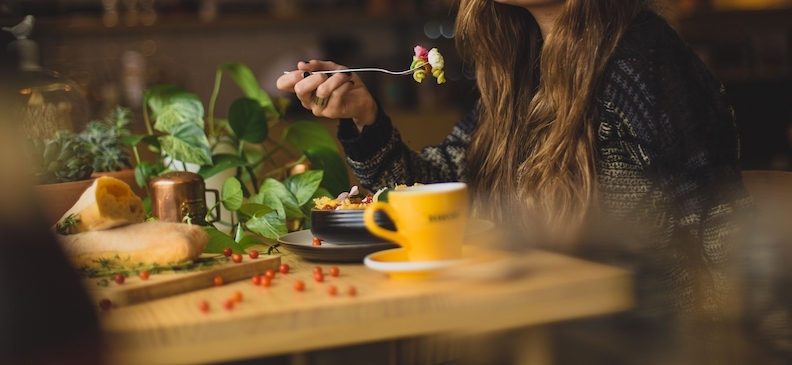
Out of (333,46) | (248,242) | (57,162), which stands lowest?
(248,242)

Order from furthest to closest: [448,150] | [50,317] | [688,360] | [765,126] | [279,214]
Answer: [765,126] < [448,150] < [279,214] < [688,360] < [50,317]

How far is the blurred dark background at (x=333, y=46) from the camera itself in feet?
12.3

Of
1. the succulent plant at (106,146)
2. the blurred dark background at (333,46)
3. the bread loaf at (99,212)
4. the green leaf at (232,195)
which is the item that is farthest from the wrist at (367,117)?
the blurred dark background at (333,46)

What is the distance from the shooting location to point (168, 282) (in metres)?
0.67

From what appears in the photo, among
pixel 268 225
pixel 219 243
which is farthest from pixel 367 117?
pixel 219 243

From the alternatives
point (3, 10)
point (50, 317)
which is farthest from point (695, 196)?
point (3, 10)

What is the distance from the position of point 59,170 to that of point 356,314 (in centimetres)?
58

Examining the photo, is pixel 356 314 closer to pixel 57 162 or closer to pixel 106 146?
pixel 57 162

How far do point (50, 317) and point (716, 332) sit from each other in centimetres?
80

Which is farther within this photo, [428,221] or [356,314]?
[428,221]

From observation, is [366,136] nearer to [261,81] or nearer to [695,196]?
[695,196]

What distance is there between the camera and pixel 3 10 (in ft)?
4.43

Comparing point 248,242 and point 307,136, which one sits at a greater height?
point 307,136

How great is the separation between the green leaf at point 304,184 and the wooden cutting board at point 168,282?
337 millimetres
